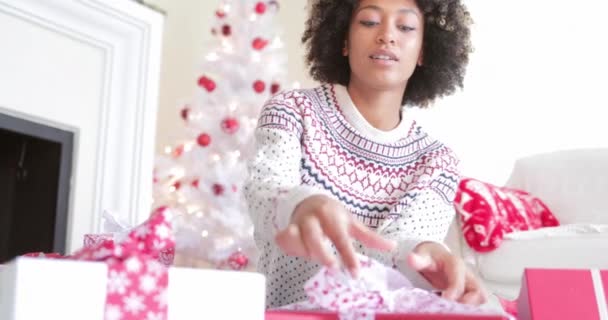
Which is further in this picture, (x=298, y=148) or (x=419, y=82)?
(x=419, y=82)

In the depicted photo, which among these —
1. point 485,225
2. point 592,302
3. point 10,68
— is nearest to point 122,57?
point 10,68

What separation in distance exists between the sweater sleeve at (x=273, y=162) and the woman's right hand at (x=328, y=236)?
164 mm

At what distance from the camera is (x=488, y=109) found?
134 inches

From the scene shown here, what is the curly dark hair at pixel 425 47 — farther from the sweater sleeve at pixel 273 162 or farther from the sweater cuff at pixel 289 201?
the sweater cuff at pixel 289 201

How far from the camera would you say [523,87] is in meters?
3.33

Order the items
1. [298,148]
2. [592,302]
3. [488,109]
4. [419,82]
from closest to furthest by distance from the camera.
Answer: [592,302], [298,148], [419,82], [488,109]

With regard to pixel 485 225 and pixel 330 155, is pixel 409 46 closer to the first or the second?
pixel 330 155

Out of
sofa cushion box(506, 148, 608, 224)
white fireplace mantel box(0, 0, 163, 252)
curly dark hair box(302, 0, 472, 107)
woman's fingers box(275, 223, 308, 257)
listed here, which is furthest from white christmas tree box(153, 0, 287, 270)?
woman's fingers box(275, 223, 308, 257)

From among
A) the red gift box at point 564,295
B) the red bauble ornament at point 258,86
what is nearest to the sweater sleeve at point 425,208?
the red gift box at point 564,295

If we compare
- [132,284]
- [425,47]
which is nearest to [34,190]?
[425,47]

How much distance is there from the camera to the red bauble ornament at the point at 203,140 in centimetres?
316

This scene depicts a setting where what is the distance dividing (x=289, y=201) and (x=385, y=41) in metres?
0.44

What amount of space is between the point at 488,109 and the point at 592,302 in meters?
2.85

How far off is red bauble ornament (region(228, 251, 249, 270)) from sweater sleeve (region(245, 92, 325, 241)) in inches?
76.7
